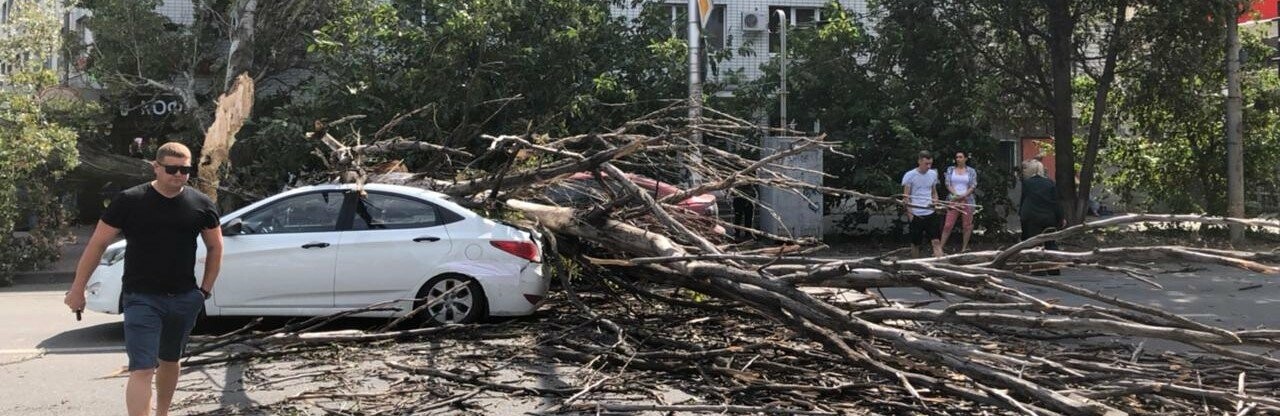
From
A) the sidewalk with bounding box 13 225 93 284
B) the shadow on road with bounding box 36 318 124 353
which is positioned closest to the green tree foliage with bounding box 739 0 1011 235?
the sidewalk with bounding box 13 225 93 284

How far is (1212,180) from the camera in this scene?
57.5 feet

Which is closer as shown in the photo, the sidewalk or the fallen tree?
the fallen tree

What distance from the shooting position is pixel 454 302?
7.68 m

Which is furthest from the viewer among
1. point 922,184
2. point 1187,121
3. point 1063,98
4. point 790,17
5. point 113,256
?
point 790,17

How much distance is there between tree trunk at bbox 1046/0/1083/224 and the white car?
1074 cm

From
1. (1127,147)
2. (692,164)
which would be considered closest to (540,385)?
(692,164)

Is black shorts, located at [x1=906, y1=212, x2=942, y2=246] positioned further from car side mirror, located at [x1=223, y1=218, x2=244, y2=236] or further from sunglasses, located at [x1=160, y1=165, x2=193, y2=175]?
sunglasses, located at [x1=160, y1=165, x2=193, y2=175]

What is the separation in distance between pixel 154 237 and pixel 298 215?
311 cm

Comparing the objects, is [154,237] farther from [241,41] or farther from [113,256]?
[241,41]

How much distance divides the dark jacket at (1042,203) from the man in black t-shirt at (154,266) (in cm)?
1010

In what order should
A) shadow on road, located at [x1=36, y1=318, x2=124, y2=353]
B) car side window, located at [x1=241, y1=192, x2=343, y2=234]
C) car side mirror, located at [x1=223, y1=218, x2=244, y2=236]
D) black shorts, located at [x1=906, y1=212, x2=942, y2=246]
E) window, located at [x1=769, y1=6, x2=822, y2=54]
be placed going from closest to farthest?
shadow on road, located at [x1=36, y1=318, x2=124, y2=353] < car side mirror, located at [x1=223, y1=218, x2=244, y2=236] < car side window, located at [x1=241, y1=192, x2=343, y2=234] < black shorts, located at [x1=906, y1=212, x2=942, y2=246] < window, located at [x1=769, y1=6, x2=822, y2=54]

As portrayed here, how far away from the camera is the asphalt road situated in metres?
5.73

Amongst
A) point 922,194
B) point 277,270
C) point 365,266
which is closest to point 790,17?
point 922,194

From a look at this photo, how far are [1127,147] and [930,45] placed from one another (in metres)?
5.18
